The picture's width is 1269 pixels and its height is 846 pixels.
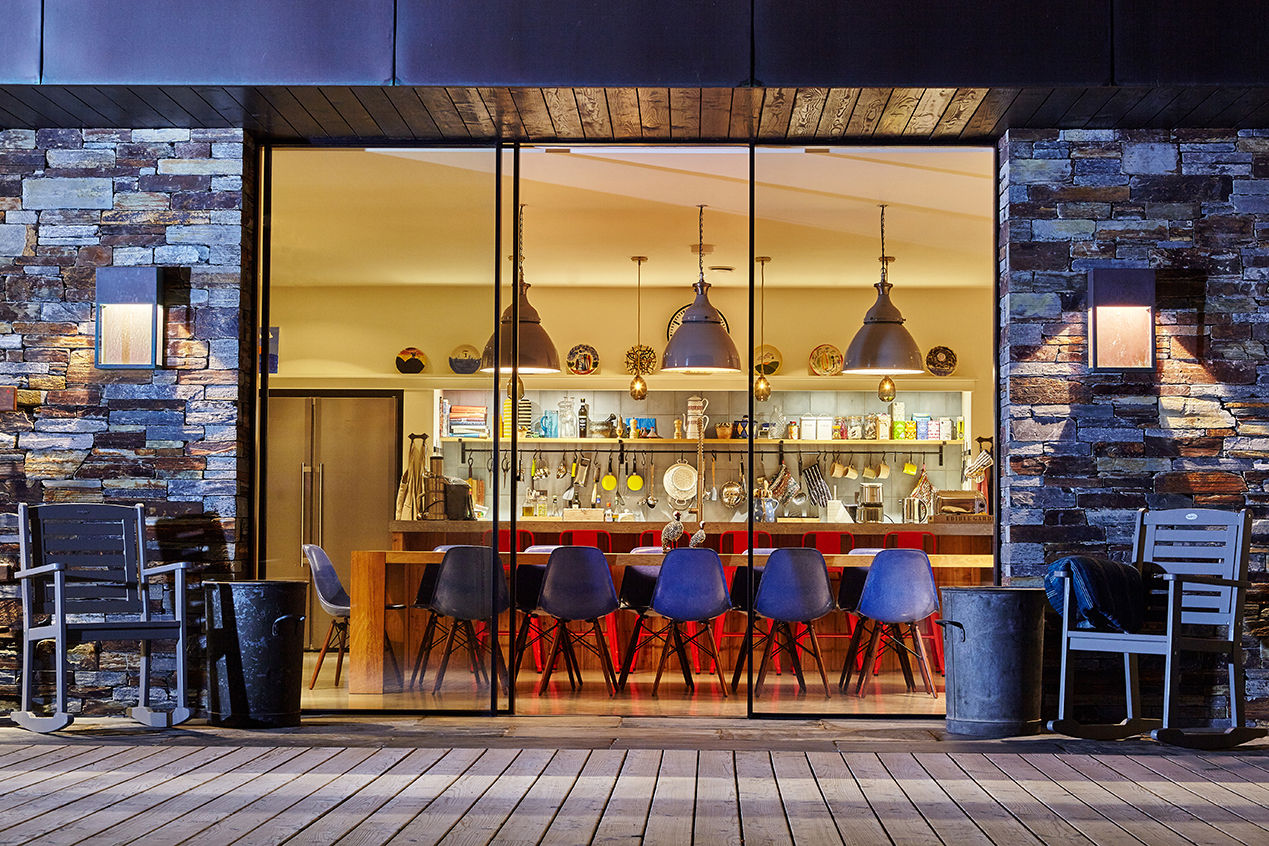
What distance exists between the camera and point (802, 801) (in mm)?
4309

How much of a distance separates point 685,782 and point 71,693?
3.13 metres

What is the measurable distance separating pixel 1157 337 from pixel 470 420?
3245 millimetres

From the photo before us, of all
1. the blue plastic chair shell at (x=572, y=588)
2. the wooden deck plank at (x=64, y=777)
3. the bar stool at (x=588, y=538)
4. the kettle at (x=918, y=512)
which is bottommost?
the wooden deck plank at (x=64, y=777)

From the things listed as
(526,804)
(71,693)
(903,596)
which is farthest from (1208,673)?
(71,693)

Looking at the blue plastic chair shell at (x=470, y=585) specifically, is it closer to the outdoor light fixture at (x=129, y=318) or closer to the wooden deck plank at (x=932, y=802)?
the outdoor light fixture at (x=129, y=318)

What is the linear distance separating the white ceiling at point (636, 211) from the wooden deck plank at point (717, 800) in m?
2.61

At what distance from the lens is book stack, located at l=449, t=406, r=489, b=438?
636cm

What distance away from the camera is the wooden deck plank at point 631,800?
12.5 ft

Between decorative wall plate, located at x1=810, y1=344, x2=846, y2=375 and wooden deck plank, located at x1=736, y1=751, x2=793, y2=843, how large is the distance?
606 centimetres

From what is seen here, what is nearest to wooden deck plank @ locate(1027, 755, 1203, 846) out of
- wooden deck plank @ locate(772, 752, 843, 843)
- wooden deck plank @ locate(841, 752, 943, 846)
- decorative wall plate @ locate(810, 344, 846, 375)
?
wooden deck plank @ locate(841, 752, 943, 846)

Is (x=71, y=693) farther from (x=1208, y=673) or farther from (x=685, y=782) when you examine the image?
(x=1208, y=673)

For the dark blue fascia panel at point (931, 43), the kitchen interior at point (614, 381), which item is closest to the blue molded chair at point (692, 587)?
the kitchen interior at point (614, 381)

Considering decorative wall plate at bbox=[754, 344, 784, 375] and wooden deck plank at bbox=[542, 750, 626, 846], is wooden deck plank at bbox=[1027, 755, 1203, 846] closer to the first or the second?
wooden deck plank at bbox=[542, 750, 626, 846]

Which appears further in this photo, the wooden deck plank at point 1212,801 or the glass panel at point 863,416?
the glass panel at point 863,416
